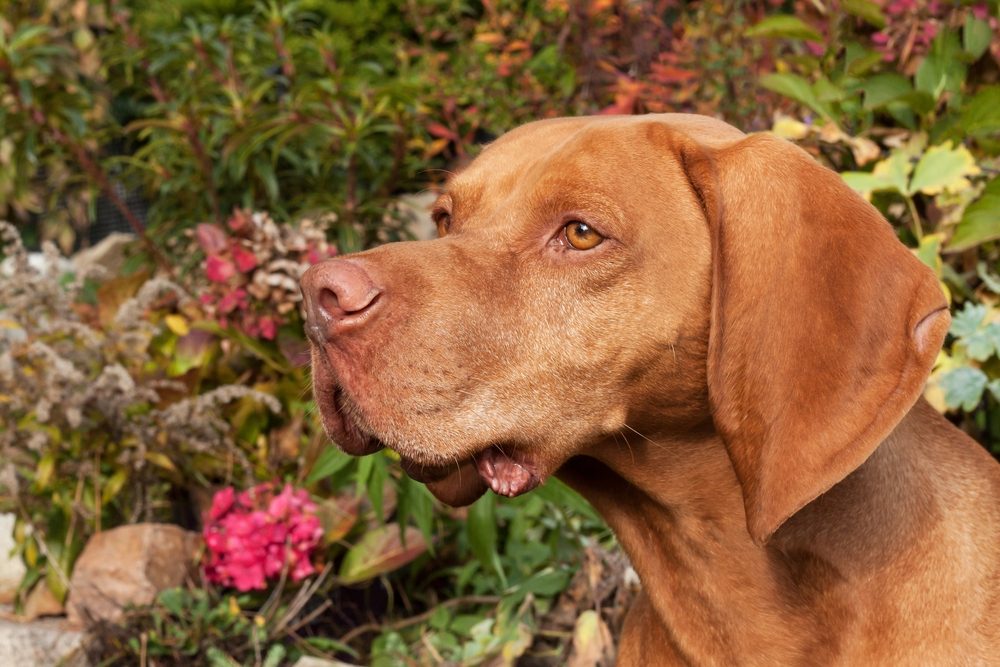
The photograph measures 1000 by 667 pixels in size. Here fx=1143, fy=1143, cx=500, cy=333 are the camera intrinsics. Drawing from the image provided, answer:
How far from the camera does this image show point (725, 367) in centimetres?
194

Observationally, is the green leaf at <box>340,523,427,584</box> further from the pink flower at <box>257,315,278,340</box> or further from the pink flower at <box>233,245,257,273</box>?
the pink flower at <box>233,245,257,273</box>

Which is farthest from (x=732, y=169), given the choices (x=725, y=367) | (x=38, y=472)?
(x=38, y=472)

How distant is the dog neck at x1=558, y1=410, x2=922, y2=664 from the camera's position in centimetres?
206

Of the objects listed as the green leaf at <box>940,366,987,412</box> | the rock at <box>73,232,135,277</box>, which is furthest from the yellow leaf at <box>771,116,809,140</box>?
the rock at <box>73,232,135,277</box>

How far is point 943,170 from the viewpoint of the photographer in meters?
→ 3.17

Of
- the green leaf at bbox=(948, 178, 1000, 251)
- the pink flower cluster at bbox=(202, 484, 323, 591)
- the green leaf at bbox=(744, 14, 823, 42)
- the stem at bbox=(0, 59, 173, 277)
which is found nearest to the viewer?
the green leaf at bbox=(948, 178, 1000, 251)

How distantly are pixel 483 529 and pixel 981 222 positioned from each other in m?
1.68

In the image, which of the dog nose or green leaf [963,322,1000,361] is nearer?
the dog nose

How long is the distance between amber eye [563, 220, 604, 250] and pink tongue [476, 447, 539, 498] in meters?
0.41

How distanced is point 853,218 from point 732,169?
231 millimetres

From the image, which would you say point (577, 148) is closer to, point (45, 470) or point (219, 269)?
point (219, 269)

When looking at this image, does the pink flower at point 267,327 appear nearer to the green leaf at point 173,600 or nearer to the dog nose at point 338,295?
the green leaf at point 173,600

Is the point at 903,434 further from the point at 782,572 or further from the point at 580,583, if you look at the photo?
the point at 580,583

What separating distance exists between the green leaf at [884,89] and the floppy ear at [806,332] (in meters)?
1.63
